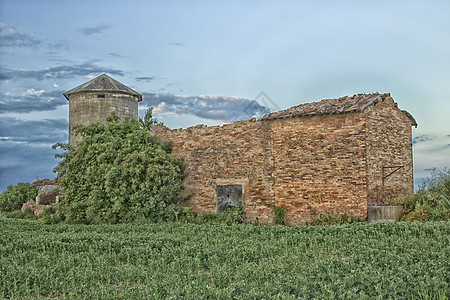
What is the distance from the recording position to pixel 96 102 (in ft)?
77.2

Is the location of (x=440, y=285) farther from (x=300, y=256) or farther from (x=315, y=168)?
(x=315, y=168)

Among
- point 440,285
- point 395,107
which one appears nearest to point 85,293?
point 440,285

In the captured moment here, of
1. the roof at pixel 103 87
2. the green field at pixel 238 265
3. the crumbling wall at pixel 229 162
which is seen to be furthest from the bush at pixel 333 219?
the roof at pixel 103 87

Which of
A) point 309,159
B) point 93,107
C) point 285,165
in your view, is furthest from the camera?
point 93,107

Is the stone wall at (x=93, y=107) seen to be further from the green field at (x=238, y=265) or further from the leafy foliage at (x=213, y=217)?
the green field at (x=238, y=265)

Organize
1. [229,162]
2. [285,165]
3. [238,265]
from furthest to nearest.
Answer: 1. [229,162]
2. [285,165]
3. [238,265]

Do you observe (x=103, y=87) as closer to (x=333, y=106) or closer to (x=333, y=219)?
(x=333, y=106)

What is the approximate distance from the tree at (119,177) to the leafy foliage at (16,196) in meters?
10.0

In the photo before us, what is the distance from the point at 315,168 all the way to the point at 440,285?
8930 mm

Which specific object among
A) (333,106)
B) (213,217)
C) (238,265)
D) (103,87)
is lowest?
(238,265)

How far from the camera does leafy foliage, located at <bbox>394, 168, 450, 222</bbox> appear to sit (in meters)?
13.6

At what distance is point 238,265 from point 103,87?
718 inches

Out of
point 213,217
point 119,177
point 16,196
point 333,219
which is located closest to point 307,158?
point 333,219

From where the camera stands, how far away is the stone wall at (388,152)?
582 inches
